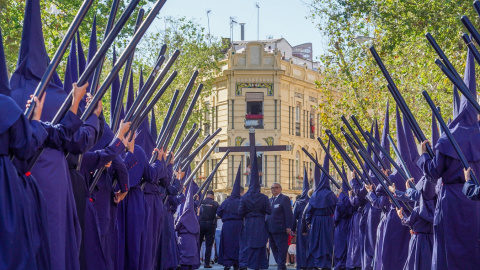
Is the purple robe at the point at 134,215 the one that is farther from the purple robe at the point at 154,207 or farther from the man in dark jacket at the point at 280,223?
the man in dark jacket at the point at 280,223

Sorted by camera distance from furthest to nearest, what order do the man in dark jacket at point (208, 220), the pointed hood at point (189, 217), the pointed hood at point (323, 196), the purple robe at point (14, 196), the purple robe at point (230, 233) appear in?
the man in dark jacket at point (208, 220) → the purple robe at point (230, 233) → the pointed hood at point (323, 196) → the pointed hood at point (189, 217) → the purple robe at point (14, 196)

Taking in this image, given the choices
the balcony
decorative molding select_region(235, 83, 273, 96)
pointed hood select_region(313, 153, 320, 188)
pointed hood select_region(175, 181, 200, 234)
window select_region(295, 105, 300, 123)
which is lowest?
pointed hood select_region(175, 181, 200, 234)

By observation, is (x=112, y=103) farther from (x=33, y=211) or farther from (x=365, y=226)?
(x=365, y=226)

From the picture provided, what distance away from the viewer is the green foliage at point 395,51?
19766mm

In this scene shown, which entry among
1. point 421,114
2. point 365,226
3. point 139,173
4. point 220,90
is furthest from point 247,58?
point 139,173

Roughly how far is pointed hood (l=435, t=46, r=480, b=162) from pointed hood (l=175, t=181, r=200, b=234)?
32.1ft

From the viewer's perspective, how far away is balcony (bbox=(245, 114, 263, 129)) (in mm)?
54972

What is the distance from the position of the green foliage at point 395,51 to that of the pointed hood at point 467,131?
8.82 meters

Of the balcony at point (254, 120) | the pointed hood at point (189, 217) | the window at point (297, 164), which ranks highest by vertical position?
the balcony at point (254, 120)

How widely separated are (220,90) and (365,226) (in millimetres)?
38855

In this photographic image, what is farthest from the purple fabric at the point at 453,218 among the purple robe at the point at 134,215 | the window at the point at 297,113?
the window at the point at 297,113

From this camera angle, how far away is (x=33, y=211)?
6477 mm

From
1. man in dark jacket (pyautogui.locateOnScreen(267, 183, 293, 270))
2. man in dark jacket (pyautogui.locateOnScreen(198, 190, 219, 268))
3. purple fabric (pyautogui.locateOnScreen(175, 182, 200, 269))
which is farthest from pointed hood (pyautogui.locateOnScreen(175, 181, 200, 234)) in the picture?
man in dark jacket (pyautogui.locateOnScreen(198, 190, 219, 268))

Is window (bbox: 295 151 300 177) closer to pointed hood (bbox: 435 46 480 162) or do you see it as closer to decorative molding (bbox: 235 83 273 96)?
decorative molding (bbox: 235 83 273 96)
